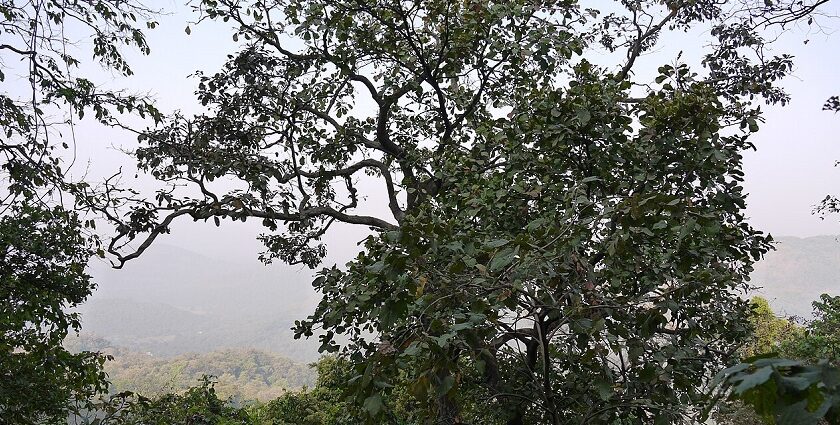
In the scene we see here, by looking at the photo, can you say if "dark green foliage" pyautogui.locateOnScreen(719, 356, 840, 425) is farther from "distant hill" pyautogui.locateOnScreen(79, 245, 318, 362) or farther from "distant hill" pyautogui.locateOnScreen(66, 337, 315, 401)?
"distant hill" pyautogui.locateOnScreen(79, 245, 318, 362)

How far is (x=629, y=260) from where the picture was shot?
2.86 m

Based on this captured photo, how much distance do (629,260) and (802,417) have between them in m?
2.17

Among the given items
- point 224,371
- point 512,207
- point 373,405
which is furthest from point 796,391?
point 224,371

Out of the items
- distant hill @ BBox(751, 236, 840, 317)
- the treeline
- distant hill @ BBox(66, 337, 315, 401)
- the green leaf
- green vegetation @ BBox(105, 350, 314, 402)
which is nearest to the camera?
the green leaf

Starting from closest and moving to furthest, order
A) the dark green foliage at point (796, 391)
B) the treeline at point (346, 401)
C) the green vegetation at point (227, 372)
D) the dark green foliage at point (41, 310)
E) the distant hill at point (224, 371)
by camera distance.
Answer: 1. the dark green foliage at point (796, 391)
2. the treeline at point (346, 401)
3. the dark green foliage at point (41, 310)
4. the green vegetation at point (227, 372)
5. the distant hill at point (224, 371)

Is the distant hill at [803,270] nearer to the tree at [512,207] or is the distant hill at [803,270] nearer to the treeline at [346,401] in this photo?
the treeline at [346,401]

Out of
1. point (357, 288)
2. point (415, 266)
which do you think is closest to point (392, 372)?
point (415, 266)

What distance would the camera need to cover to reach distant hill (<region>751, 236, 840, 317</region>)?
94719 millimetres

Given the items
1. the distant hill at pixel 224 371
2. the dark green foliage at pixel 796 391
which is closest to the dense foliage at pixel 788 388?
the dark green foliage at pixel 796 391

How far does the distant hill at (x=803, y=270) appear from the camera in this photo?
94.7 meters

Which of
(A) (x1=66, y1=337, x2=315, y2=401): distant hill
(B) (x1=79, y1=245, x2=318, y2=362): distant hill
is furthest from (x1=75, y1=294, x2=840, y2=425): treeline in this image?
(B) (x1=79, y1=245, x2=318, y2=362): distant hill

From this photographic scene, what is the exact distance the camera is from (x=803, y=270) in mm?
102188

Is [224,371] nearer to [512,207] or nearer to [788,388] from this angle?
[512,207]

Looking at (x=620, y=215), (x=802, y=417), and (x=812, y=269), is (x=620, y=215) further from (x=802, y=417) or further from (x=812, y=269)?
(x=812, y=269)
